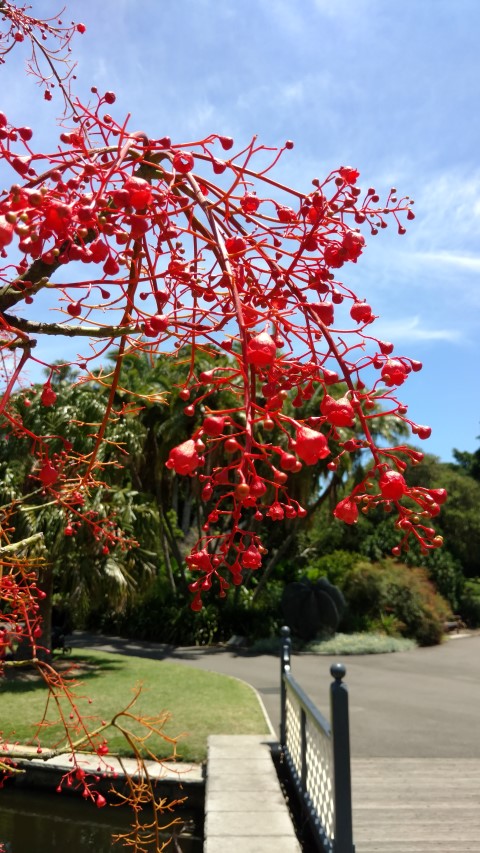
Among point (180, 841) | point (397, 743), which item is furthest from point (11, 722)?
point (397, 743)

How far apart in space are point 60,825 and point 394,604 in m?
14.5

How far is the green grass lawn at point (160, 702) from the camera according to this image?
26.4 ft

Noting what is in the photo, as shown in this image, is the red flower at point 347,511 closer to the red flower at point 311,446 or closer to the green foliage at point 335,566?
the red flower at point 311,446

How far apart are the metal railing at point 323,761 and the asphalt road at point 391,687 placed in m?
1.13

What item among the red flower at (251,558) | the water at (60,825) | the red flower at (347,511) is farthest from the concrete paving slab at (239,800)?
the red flower at (347,511)

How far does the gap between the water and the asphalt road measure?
263 centimetres

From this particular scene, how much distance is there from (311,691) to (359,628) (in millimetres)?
8245

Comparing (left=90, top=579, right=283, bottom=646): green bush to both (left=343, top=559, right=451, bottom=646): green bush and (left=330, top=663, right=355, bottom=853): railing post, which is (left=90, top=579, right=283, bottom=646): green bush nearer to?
(left=343, top=559, right=451, bottom=646): green bush

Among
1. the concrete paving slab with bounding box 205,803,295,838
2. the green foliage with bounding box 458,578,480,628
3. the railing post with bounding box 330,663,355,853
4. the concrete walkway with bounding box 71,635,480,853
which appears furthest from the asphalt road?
the green foliage with bounding box 458,578,480,628

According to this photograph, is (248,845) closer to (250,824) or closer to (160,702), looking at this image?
(250,824)

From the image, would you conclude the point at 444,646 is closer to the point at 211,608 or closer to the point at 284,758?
the point at 211,608

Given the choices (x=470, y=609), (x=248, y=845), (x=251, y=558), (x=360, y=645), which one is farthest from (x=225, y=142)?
(x=470, y=609)

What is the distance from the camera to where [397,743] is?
8.31 metres

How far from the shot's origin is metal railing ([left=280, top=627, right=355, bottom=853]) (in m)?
4.33
